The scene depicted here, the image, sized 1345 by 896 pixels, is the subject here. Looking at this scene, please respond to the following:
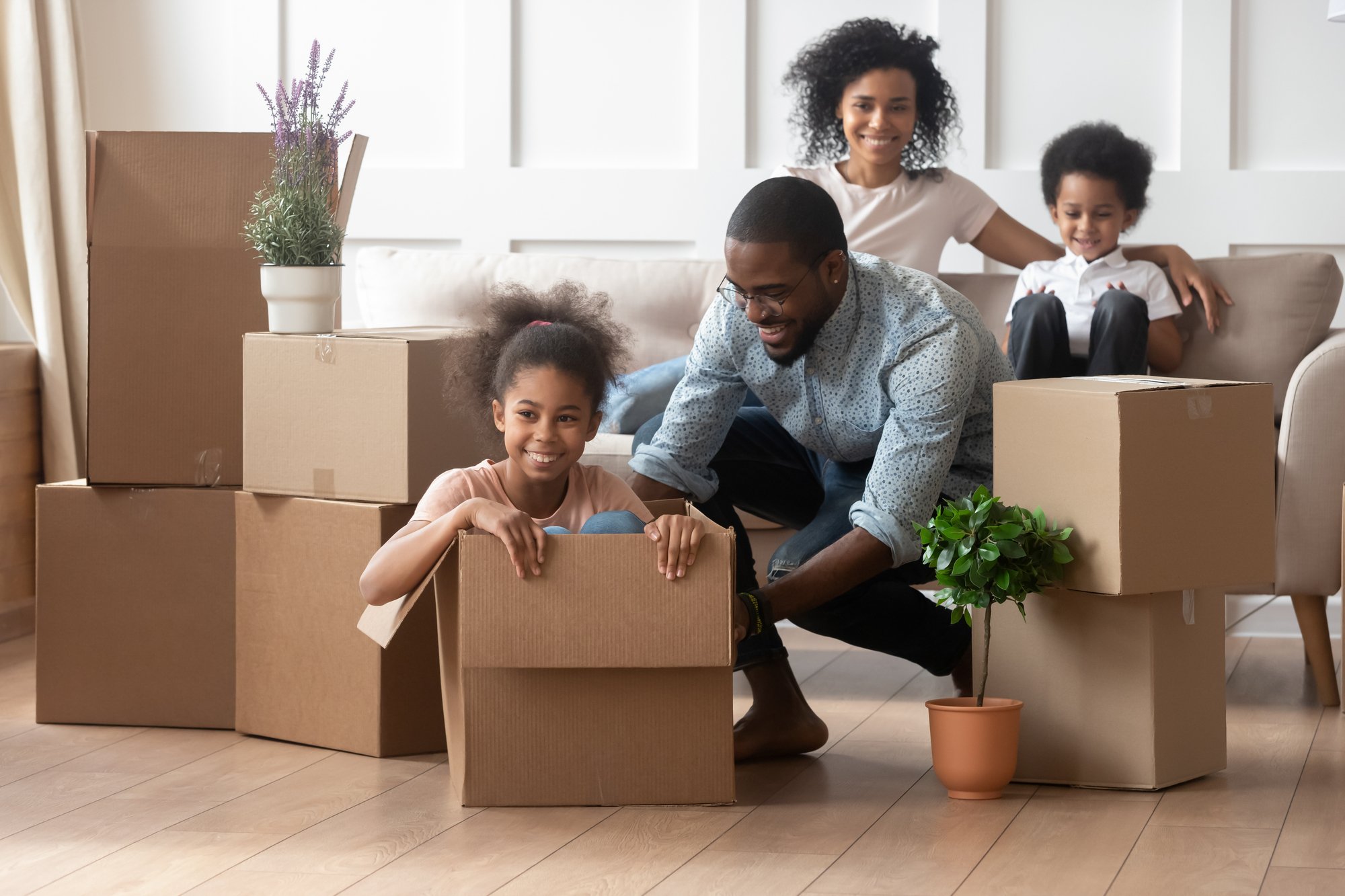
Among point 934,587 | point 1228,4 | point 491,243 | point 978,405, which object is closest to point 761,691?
point 978,405

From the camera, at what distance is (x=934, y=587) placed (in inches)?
117

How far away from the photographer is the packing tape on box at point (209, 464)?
90.9 inches

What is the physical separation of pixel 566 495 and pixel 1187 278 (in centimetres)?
145

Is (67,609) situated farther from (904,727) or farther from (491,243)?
(491,243)

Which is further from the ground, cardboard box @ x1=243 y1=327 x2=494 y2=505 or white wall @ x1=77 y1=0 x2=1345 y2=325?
white wall @ x1=77 y1=0 x2=1345 y2=325

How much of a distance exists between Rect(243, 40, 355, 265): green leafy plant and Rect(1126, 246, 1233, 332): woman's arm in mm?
1548

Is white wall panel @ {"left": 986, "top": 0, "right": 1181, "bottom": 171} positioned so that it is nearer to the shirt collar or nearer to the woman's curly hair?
the woman's curly hair

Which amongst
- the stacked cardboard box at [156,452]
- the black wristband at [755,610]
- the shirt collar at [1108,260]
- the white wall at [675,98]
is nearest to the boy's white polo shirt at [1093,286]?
the shirt collar at [1108,260]

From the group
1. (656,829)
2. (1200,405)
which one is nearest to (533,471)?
(656,829)

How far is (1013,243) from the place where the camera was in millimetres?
3066

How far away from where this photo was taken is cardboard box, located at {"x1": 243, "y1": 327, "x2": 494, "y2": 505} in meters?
2.07

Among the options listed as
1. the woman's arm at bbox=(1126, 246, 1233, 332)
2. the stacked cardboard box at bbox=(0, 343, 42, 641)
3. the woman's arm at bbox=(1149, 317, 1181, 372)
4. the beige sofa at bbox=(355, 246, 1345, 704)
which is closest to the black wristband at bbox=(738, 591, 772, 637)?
the beige sofa at bbox=(355, 246, 1345, 704)

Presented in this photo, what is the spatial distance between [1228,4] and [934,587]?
4.87 ft

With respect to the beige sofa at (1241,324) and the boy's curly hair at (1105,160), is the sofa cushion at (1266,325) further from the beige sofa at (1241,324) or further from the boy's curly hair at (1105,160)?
the boy's curly hair at (1105,160)
